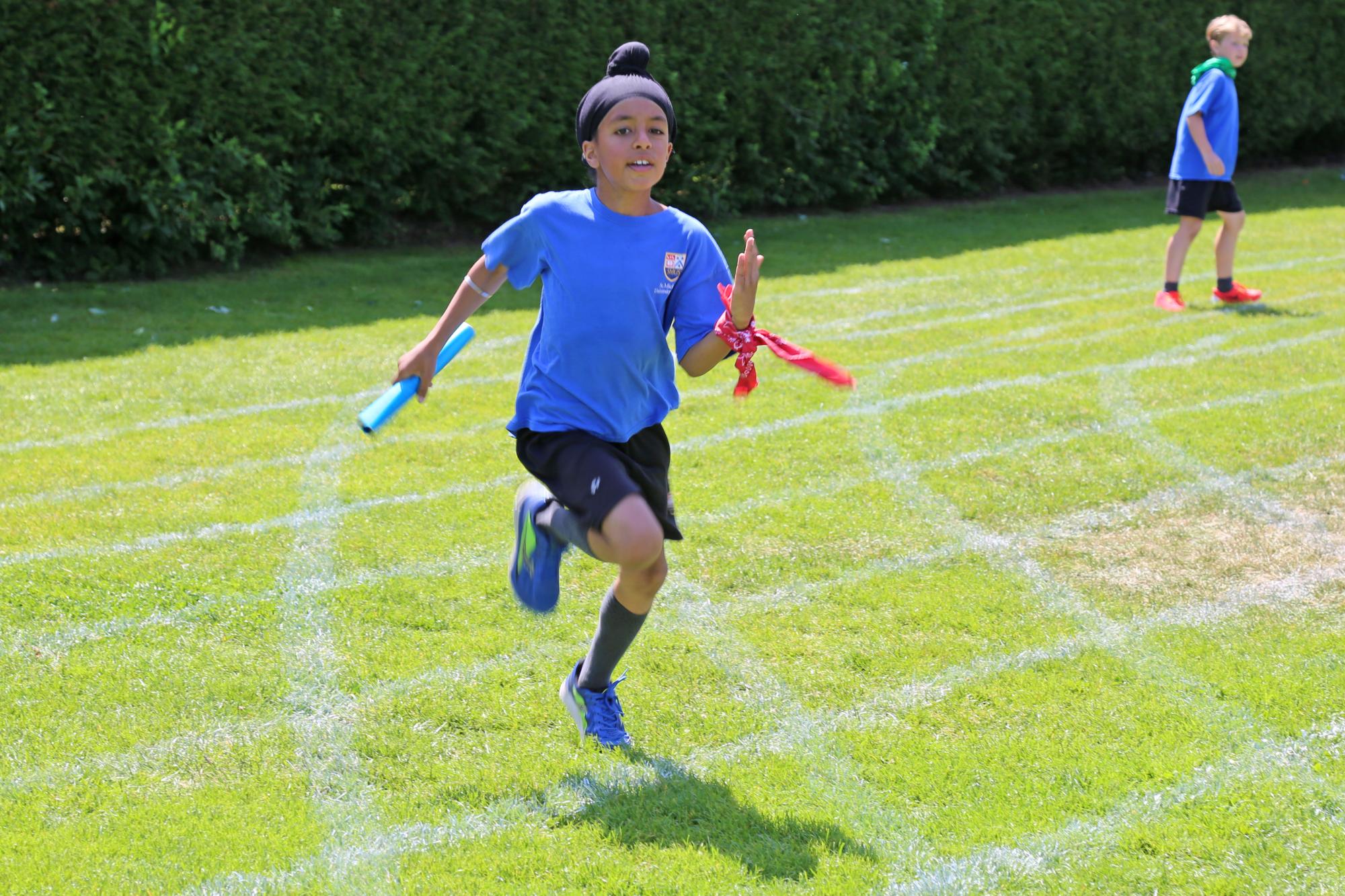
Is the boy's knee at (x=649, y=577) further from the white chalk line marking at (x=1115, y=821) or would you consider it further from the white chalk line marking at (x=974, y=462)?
the white chalk line marking at (x=974, y=462)

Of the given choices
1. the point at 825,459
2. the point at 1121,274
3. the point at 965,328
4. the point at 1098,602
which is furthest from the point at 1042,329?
the point at 1098,602

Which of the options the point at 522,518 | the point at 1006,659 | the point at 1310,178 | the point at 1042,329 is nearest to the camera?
the point at 522,518

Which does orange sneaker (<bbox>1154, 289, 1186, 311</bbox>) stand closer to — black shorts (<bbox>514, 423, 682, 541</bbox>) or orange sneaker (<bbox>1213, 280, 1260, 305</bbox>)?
orange sneaker (<bbox>1213, 280, 1260, 305</bbox>)

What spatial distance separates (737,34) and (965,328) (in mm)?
5122

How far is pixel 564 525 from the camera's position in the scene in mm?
3902

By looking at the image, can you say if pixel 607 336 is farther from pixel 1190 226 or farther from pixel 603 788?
pixel 1190 226


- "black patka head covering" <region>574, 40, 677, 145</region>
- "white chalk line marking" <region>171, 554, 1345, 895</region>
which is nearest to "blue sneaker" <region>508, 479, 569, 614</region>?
"white chalk line marking" <region>171, 554, 1345, 895</region>

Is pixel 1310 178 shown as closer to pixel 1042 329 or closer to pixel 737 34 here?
pixel 737 34

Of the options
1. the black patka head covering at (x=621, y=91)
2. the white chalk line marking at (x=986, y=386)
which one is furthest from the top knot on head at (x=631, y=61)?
the white chalk line marking at (x=986, y=386)

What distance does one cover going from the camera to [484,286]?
13.4ft

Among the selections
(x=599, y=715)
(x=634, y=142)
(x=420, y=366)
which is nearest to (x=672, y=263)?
(x=634, y=142)

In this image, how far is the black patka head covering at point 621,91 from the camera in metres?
3.87

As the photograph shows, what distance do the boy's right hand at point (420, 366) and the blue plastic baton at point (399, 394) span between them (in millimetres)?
14

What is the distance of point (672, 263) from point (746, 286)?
40cm
